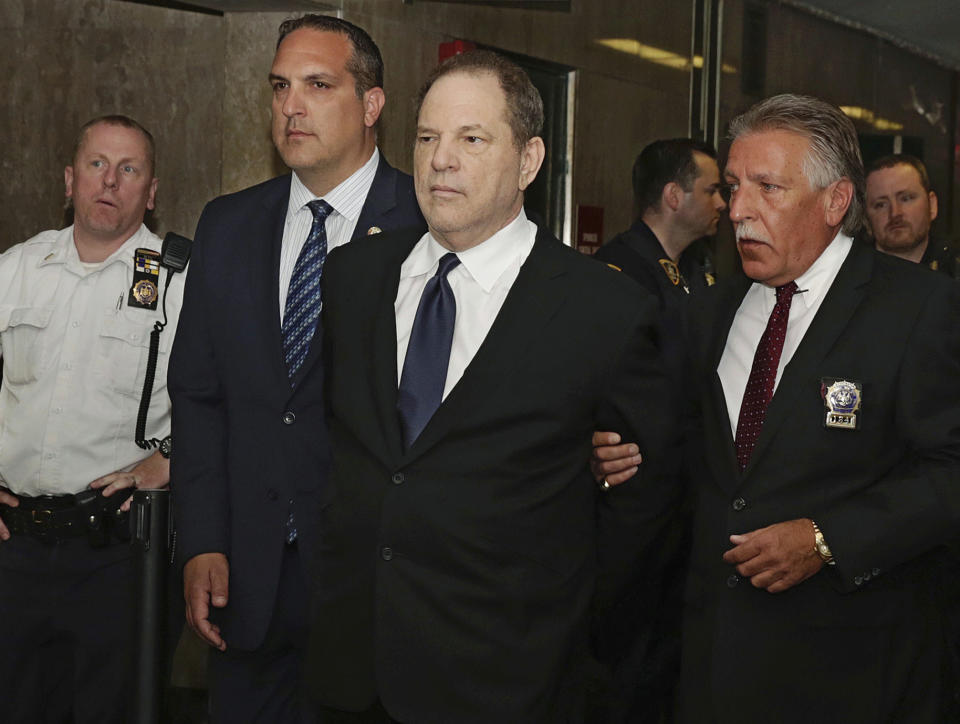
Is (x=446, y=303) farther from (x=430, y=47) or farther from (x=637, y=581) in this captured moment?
(x=430, y=47)

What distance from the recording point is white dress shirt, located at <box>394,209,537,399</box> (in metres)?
2.04

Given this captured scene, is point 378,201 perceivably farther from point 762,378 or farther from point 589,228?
point 589,228

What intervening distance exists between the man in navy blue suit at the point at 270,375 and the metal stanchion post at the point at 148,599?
1.05 ft

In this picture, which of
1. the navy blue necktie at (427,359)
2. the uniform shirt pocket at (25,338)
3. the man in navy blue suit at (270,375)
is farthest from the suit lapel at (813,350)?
the uniform shirt pocket at (25,338)

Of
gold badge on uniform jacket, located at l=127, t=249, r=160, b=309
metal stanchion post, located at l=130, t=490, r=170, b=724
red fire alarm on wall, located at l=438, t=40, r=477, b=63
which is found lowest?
metal stanchion post, located at l=130, t=490, r=170, b=724

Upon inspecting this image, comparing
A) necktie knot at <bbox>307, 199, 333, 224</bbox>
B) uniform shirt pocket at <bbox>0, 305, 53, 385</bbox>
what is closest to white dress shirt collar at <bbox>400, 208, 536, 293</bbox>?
necktie knot at <bbox>307, 199, 333, 224</bbox>

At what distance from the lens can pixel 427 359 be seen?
2.03 meters

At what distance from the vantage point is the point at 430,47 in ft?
16.9

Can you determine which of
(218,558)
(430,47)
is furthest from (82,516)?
(430,47)

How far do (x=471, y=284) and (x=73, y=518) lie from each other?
5.05 feet

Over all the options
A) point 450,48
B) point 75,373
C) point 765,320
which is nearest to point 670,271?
point 450,48

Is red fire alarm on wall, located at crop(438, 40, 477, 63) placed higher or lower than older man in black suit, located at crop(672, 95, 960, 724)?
higher

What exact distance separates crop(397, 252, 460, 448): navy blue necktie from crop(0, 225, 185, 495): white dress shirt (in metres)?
1.37

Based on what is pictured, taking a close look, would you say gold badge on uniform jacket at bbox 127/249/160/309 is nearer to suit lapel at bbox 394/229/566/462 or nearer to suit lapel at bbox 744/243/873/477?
suit lapel at bbox 394/229/566/462
